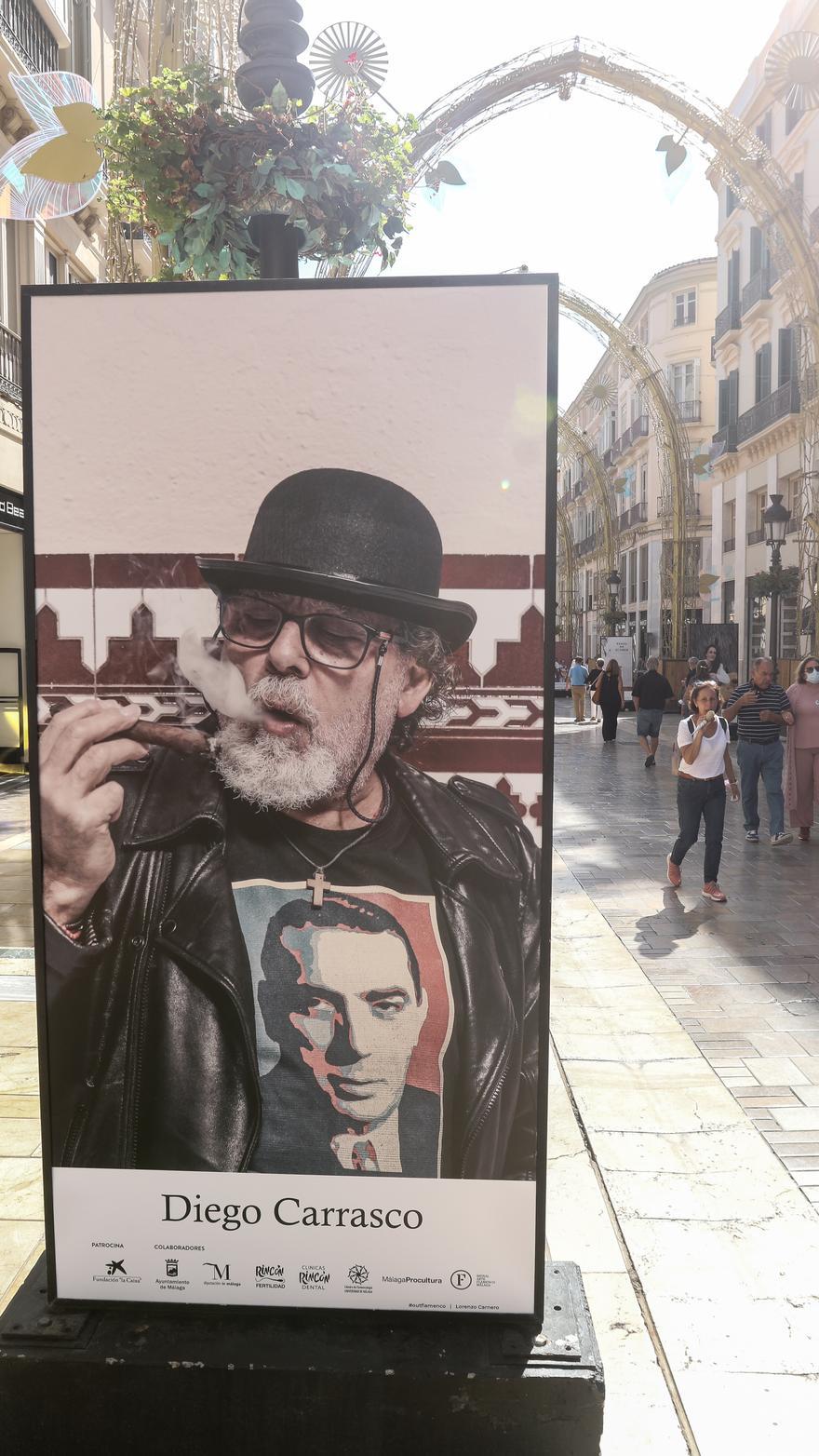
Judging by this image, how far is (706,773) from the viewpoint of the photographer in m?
8.60

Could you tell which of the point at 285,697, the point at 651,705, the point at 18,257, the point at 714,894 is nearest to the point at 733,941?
the point at 714,894

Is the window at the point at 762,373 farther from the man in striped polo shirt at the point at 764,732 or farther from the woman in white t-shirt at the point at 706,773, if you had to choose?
the woman in white t-shirt at the point at 706,773

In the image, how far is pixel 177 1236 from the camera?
2.54 m

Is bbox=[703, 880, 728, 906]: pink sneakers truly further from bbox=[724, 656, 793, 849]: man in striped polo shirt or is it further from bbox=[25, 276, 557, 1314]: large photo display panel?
bbox=[25, 276, 557, 1314]: large photo display panel

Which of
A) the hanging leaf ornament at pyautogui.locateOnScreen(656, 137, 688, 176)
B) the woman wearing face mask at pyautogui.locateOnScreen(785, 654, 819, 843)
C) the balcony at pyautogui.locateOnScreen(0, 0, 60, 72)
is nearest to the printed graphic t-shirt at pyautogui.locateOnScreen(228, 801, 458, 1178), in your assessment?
the woman wearing face mask at pyautogui.locateOnScreen(785, 654, 819, 843)

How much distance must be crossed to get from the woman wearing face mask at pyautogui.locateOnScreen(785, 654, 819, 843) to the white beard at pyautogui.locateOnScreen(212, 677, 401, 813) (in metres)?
9.36

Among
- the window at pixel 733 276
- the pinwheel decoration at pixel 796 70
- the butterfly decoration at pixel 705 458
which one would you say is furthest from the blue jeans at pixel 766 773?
A: the window at pixel 733 276

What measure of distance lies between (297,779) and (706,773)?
21.8 ft

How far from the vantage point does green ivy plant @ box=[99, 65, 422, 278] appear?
116 inches

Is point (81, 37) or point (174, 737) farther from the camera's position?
point (81, 37)

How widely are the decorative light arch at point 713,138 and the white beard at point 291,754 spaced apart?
1521 cm

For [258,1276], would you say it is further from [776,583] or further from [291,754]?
[776,583]

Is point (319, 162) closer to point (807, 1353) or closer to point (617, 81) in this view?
point (807, 1353)

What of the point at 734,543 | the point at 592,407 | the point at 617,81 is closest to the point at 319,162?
the point at 617,81
